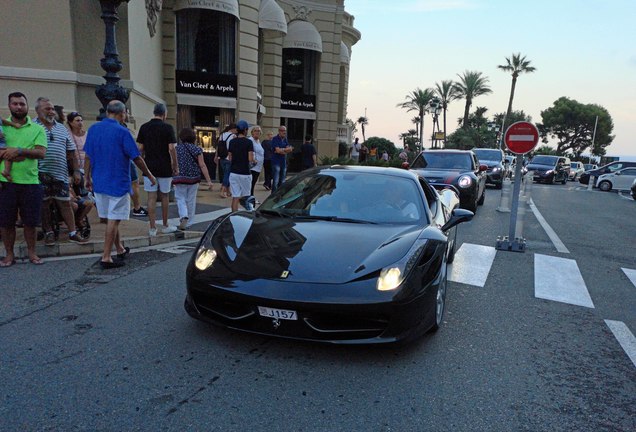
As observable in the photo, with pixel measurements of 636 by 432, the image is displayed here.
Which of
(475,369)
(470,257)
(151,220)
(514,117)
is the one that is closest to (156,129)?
(151,220)

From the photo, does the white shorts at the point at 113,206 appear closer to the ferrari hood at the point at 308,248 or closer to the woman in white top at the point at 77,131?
the ferrari hood at the point at 308,248

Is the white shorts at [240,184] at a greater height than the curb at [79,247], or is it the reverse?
the white shorts at [240,184]

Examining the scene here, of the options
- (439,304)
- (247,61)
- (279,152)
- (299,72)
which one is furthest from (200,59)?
(439,304)

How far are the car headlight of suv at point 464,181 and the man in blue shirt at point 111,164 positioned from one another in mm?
7288

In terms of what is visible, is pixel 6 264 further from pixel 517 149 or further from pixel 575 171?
pixel 575 171

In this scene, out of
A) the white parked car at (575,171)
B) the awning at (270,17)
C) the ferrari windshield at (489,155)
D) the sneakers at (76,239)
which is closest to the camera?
the sneakers at (76,239)

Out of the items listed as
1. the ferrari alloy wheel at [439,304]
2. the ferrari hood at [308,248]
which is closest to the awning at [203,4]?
the ferrari hood at [308,248]

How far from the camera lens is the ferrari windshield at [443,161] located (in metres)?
11.4

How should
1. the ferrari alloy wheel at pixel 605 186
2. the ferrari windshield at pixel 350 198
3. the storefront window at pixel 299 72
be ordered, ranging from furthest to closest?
the ferrari alloy wheel at pixel 605 186 < the storefront window at pixel 299 72 < the ferrari windshield at pixel 350 198

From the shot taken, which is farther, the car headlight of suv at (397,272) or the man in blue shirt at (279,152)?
the man in blue shirt at (279,152)

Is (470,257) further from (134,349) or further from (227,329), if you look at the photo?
(134,349)

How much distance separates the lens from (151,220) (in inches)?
273

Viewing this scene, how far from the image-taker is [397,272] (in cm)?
313

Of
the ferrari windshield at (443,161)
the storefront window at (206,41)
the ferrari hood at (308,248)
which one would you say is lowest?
the ferrari hood at (308,248)
